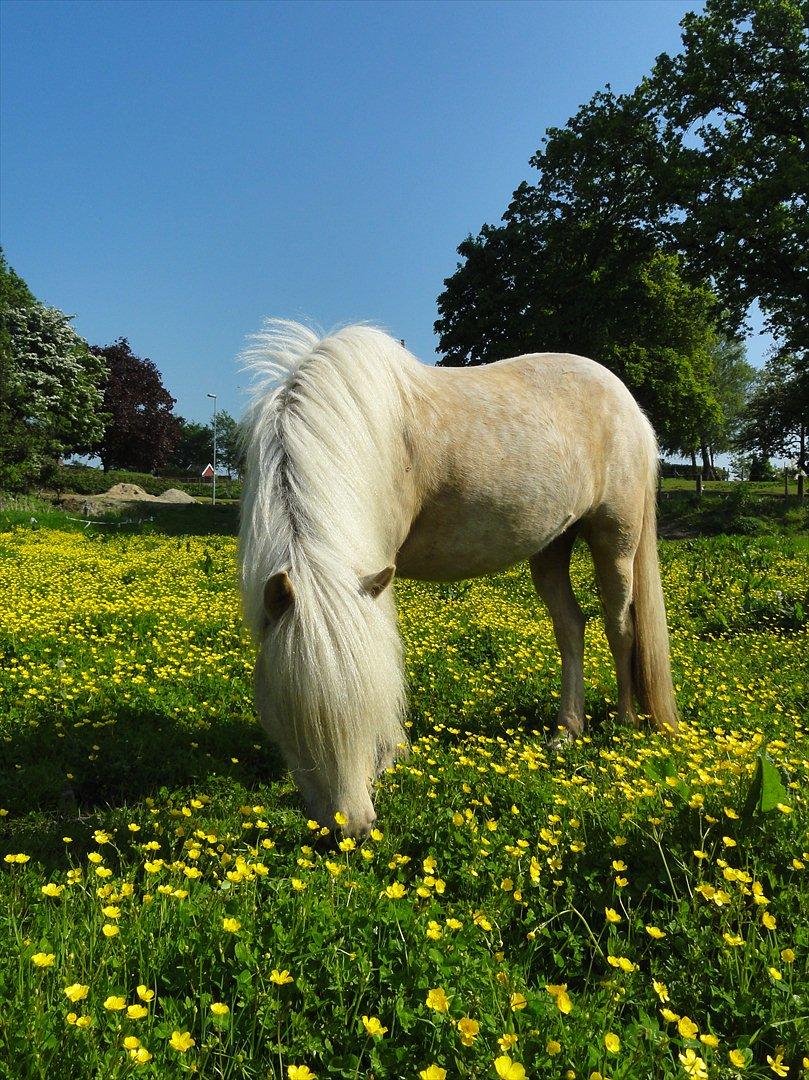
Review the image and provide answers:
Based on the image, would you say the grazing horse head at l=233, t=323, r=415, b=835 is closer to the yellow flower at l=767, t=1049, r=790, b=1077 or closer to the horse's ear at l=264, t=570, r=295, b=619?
the horse's ear at l=264, t=570, r=295, b=619

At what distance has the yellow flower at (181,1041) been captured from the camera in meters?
1.62

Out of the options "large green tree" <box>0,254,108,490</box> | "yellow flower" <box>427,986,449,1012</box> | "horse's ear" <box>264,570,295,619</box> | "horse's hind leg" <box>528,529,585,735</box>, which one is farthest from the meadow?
"large green tree" <box>0,254,108,490</box>

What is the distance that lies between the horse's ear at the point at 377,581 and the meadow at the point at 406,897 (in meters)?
0.94

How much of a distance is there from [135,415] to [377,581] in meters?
65.3

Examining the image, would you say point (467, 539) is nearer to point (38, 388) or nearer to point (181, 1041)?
point (181, 1041)

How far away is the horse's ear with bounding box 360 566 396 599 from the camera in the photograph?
270cm

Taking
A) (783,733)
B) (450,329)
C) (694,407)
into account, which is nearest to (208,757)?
(783,733)

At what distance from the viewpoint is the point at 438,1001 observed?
1.76 m

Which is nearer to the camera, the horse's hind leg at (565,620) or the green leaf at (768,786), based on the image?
the green leaf at (768,786)

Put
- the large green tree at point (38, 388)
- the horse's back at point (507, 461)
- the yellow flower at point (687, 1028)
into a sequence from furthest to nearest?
the large green tree at point (38, 388) < the horse's back at point (507, 461) < the yellow flower at point (687, 1028)

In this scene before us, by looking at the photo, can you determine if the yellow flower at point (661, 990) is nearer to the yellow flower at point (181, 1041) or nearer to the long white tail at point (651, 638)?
the yellow flower at point (181, 1041)

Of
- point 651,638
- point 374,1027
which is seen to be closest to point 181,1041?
point 374,1027

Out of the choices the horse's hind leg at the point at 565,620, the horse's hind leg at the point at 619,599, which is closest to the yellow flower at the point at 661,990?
the horse's hind leg at the point at 565,620

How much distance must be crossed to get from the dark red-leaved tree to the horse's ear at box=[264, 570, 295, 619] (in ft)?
209
